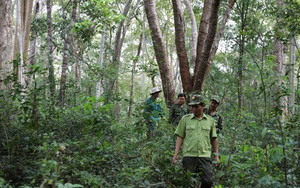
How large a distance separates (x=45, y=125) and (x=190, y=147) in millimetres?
2374

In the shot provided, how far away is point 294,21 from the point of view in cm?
834

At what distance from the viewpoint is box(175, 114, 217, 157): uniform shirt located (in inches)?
191

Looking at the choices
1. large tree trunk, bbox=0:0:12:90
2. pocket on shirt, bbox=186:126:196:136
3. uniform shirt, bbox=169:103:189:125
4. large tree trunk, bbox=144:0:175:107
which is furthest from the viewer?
large tree trunk, bbox=0:0:12:90

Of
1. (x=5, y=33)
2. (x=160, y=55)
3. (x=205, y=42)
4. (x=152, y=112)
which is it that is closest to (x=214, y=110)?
(x=152, y=112)

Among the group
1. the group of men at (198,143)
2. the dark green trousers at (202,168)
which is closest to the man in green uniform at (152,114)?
the group of men at (198,143)

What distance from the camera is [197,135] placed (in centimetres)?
489

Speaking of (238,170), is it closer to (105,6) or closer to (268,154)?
(268,154)

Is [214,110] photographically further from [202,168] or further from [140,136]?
[202,168]

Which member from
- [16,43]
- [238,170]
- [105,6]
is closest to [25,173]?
[238,170]

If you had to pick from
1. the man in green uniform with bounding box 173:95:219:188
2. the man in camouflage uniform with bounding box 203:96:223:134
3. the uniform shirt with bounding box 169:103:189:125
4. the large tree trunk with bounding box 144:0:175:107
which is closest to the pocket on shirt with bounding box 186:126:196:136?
the man in green uniform with bounding box 173:95:219:188

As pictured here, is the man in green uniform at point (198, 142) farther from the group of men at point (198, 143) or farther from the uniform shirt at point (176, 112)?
the uniform shirt at point (176, 112)

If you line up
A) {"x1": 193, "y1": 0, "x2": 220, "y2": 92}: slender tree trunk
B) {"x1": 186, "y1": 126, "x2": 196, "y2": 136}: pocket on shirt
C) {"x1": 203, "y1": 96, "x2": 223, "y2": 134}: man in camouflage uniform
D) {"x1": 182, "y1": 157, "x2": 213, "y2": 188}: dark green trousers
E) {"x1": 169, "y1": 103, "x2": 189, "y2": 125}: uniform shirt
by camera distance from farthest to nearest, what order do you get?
{"x1": 169, "y1": 103, "x2": 189, "y2": 125}: uniform shirt
{"x1": 193, "y1": 0, "x2": 220, "y2": 92}: slender tree trunk
{"x1": 203, "y1": 96, "x2": 223, "y2": 134}: man in camouflage uniform
{"x1": 186, "y1": 126, "x2": 196, "y2": 136}: pocket on shirt
{"x1": 182, "y1": 157, "x2": 213, "y2": 188}: dark green trousers

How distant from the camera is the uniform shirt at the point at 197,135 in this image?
486 cm

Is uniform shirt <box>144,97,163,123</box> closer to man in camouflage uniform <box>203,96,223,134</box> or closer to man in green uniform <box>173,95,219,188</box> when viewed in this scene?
man in camouflage uniform <box>203,96,223,134</box>
